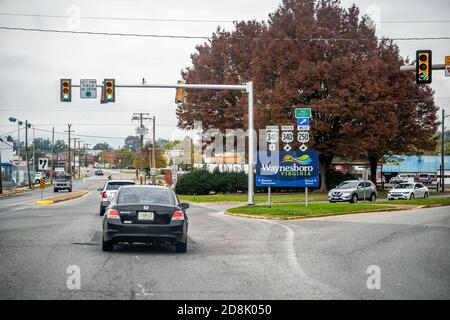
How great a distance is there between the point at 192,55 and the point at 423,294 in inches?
2153

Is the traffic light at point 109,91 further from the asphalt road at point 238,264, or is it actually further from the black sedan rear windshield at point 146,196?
the black sedan rear windshield at point 146,196

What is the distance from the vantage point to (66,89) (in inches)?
1093

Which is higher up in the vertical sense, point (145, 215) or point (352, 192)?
point (145, 215)

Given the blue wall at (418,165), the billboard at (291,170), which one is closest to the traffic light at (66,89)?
the billboard at (291,170)

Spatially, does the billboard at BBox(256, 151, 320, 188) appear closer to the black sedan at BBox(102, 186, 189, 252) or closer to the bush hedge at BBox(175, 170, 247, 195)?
the black sedan at BBox(102, 186, 189, 252)

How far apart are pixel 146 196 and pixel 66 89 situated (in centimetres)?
1536

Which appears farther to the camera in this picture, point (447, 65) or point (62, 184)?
point (62, 184)

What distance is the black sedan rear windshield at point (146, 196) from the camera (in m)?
13.6

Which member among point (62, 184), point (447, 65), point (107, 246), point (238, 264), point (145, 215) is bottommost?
point (62, 184)

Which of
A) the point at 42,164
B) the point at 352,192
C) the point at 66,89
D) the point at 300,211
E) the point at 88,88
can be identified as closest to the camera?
the point at 300,211

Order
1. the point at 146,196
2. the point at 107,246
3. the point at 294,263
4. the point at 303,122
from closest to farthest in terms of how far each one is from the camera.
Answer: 1. the point at 294,263
2. the point at 107,246
3. the point at 146,196
4. the point at 303,122

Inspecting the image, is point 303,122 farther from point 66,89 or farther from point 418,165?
point 418,165

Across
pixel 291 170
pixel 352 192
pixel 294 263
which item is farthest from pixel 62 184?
pixel 294 263

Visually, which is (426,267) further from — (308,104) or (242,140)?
(242,140)
